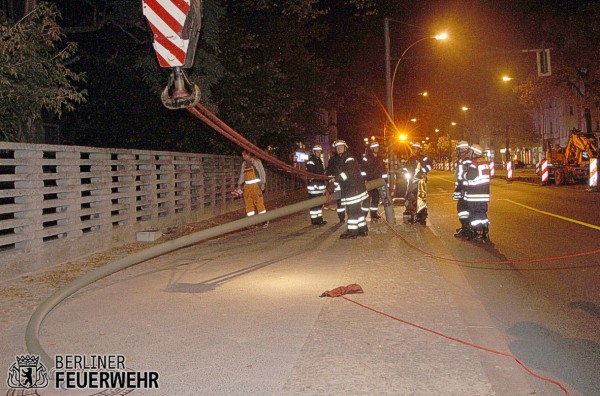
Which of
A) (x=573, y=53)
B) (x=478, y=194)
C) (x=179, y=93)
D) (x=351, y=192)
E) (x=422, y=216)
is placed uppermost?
(x=573, y=53)

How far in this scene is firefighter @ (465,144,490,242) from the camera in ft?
37.5

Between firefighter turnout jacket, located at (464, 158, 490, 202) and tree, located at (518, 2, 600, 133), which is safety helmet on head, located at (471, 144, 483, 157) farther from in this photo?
tree, located at (518, 2, 600, 133)

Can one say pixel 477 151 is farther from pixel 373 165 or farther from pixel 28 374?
pixel 28 374

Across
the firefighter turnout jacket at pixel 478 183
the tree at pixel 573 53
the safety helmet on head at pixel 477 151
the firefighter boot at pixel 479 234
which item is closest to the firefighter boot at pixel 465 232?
the firefighter boot at pixel 479 234

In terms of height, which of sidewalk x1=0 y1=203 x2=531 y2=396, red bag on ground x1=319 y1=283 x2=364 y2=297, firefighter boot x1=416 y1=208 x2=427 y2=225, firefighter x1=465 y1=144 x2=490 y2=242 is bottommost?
sidewalk x1=0 y1=203 x2=531 y2=396

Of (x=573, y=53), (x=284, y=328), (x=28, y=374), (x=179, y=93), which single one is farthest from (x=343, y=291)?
(x=573, y=53)

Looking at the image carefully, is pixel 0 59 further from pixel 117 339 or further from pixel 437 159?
pixel 437 159

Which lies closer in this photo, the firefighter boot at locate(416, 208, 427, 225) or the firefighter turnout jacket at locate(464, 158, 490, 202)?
the firefighter turnout jacket at locate(464, 158, 490, 202)

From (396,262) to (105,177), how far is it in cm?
553

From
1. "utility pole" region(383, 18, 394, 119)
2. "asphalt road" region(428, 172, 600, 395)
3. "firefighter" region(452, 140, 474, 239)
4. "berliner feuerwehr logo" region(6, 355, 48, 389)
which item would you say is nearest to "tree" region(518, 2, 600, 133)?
"utility pole" region(383, 18, 394, 119)

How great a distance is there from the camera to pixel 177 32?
5957 mm

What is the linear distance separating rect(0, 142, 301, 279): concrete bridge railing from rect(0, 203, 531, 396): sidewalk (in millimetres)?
1212

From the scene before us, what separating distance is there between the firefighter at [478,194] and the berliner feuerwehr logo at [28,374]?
8.40 meters

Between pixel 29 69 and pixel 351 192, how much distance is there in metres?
5.92
